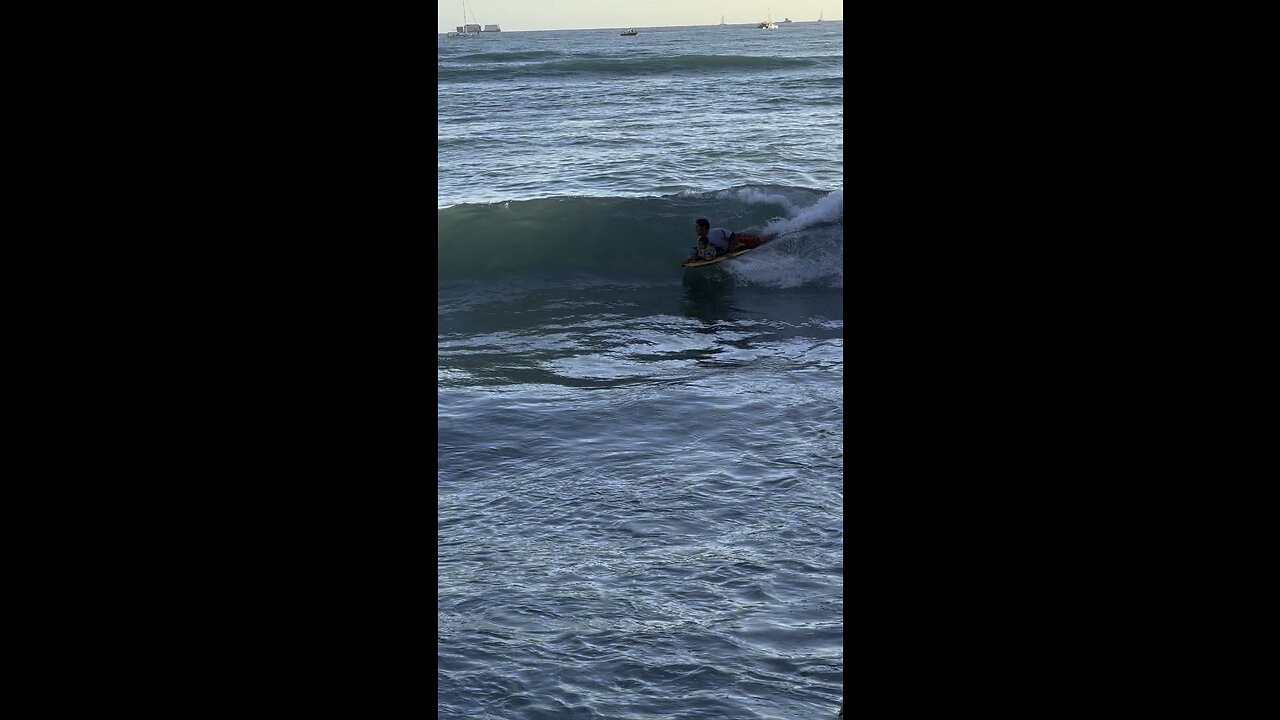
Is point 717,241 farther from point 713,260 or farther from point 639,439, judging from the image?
point 639,439

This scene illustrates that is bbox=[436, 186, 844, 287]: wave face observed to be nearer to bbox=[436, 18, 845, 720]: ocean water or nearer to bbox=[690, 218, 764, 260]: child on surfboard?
bbox=[436, 18, 845, 720]: ocean water

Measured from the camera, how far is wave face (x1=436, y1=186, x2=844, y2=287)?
49.6 ft

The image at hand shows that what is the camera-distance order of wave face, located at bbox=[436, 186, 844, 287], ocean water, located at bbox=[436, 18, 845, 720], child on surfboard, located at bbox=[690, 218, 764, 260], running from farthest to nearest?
wave face, located at bbox=[436, 186, 844, 287], child on surfboard, located at bbox=[690, 218, 764, 260], ocean water, located at bbox=[436, 18, 845, 720]

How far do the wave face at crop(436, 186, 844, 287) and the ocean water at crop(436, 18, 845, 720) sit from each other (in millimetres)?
44

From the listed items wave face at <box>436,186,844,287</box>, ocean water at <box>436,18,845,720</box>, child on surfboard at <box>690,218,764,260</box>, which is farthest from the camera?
wave face at <box>436,186,844,287</box>

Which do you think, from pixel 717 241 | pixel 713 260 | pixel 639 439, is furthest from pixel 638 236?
pixel 639 439

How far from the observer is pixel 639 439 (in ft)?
26.1

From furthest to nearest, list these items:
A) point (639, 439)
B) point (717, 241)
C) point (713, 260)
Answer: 1. point (717, 241)
2. point (713, 260)
3. point (639, 439)

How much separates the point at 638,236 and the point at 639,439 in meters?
9.33

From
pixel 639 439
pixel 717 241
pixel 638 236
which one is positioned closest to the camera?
pixel 639 439

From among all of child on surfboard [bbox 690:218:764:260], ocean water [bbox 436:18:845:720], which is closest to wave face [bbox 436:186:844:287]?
ocean water [bbox 436:18:845:720]

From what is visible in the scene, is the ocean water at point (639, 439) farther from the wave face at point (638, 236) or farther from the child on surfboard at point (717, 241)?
the child on surfboard at point (717, 241)

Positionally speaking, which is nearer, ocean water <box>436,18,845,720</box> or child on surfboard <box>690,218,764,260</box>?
ocean water <box>436,18,845,720</box>
